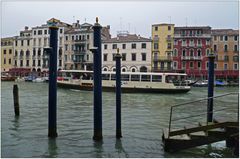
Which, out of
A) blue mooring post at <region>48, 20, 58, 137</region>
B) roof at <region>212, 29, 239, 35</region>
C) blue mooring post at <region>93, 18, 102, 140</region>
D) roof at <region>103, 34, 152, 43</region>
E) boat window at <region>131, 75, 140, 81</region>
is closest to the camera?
blue mooring post at <region>93, 18, 102, 140</region>

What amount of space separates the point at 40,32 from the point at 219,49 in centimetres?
3628

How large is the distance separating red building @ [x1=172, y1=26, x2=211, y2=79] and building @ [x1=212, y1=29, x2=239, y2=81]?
212 centimetres

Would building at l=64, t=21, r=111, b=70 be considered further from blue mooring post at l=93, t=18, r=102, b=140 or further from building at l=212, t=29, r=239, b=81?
blue mooring post at l=93, t=18, r=102, b=140

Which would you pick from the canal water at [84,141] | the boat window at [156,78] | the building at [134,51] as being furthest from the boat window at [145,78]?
the building at [134,51]

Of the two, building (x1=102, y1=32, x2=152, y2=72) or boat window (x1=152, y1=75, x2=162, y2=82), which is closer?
boat window (x1=152, y1=75, x2=162, y2=82)

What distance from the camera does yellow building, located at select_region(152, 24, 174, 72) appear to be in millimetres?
51000

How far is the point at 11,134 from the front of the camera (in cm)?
860

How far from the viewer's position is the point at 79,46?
56.6 metres

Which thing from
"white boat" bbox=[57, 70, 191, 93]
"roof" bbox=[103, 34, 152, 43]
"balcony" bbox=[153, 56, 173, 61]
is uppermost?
"roof" bbox=[103, 34, 152, 43]

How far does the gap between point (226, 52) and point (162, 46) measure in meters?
11.8

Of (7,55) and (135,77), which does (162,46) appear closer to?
(135,77)

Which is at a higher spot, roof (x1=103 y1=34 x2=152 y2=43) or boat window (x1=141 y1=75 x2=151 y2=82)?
roof (x1=103 y1=34 x2=152 y2=43)

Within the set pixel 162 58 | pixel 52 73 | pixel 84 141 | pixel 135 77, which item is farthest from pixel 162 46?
pixel 52 73

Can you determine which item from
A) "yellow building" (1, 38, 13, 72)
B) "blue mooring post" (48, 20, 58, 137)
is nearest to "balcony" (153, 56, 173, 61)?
"yellow building" (1, 38, 13, 72)
